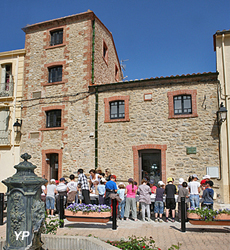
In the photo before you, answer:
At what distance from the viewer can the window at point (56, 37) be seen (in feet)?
51.0

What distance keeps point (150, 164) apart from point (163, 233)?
5.79 metres

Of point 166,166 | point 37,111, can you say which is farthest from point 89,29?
point 166,166

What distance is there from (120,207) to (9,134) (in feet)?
29.8

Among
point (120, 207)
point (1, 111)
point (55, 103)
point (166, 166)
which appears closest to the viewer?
point (120, 207)

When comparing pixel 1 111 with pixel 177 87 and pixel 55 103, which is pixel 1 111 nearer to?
pixel 55 103

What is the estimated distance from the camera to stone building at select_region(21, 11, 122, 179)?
543 inches

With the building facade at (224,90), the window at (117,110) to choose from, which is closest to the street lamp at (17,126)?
the window at (117,110)

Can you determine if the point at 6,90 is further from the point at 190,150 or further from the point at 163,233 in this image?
the point at 163,233

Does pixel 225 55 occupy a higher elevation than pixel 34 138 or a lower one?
higher

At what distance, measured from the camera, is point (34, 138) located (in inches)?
579

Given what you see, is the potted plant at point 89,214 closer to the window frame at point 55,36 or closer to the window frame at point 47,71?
the window frame at point 47,71

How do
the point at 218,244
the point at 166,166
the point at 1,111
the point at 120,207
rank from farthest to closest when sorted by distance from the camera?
the point at 1,111 → the point at 166,166 → the point at 120,207 → the point at 218,244

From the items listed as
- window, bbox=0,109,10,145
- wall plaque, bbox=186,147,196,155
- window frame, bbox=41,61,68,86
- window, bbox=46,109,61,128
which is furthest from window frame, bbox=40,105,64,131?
wall plaque, bbox=186,147,196,155

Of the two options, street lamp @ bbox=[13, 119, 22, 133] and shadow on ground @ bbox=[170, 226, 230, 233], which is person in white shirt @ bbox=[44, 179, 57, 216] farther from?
street lamp @ bbox=[13, 119, 22, 133]
